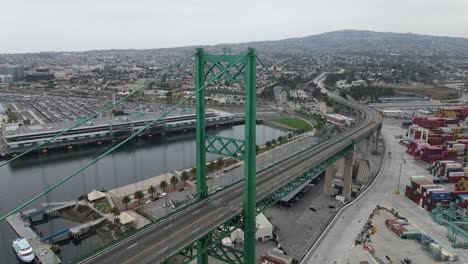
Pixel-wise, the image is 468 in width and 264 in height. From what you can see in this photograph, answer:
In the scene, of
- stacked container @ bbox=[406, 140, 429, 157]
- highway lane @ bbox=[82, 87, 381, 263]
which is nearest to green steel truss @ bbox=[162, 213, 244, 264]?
highway lane @ bbox=[82, 87, 381, 263]

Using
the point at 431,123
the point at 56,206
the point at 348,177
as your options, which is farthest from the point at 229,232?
the point at 431,123

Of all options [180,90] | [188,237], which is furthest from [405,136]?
[180,90]

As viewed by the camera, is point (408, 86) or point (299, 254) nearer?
point (299, 254)

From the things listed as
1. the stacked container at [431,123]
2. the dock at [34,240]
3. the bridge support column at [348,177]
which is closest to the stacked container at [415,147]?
the stacked container at [431,123]

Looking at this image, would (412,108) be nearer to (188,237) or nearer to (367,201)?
(367,201)

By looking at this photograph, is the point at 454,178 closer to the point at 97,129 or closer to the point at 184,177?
the point at 184,177

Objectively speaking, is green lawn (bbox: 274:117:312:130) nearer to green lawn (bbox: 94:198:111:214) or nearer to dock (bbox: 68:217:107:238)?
green lawn (bbox: 94:198:111:214)
